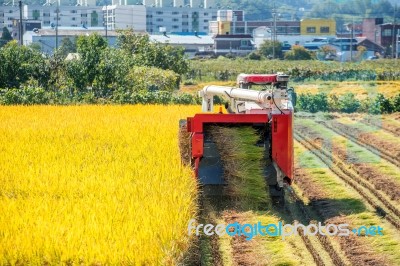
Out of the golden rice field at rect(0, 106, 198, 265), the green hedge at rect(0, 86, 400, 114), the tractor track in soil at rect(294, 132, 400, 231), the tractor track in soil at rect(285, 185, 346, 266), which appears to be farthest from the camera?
the green hedge at rect(0, 86, 400, 114)

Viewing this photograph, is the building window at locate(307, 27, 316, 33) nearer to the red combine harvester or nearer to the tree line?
the tree line

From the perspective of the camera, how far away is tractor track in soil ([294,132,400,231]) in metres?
13.7

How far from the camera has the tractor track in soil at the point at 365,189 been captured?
13.7 metres

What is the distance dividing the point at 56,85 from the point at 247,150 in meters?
26.8

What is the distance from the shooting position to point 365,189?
1614cm

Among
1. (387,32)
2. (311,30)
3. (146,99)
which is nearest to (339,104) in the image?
(146,99)

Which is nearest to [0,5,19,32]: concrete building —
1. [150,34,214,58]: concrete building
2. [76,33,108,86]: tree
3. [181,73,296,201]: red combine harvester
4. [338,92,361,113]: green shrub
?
[150,34,214,58]: concrete building

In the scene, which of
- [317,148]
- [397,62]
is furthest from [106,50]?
[397,62]

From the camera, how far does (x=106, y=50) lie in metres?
40.6

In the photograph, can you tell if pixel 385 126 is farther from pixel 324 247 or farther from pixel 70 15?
pixel 70 15

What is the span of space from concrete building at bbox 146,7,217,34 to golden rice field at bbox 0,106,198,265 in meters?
145

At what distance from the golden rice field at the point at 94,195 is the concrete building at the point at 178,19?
14539 centimetres

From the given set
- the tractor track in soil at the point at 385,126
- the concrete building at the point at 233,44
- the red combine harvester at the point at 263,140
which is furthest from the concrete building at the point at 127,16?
the red combine harvester at the point at 263,140

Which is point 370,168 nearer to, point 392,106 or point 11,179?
point 11,179
